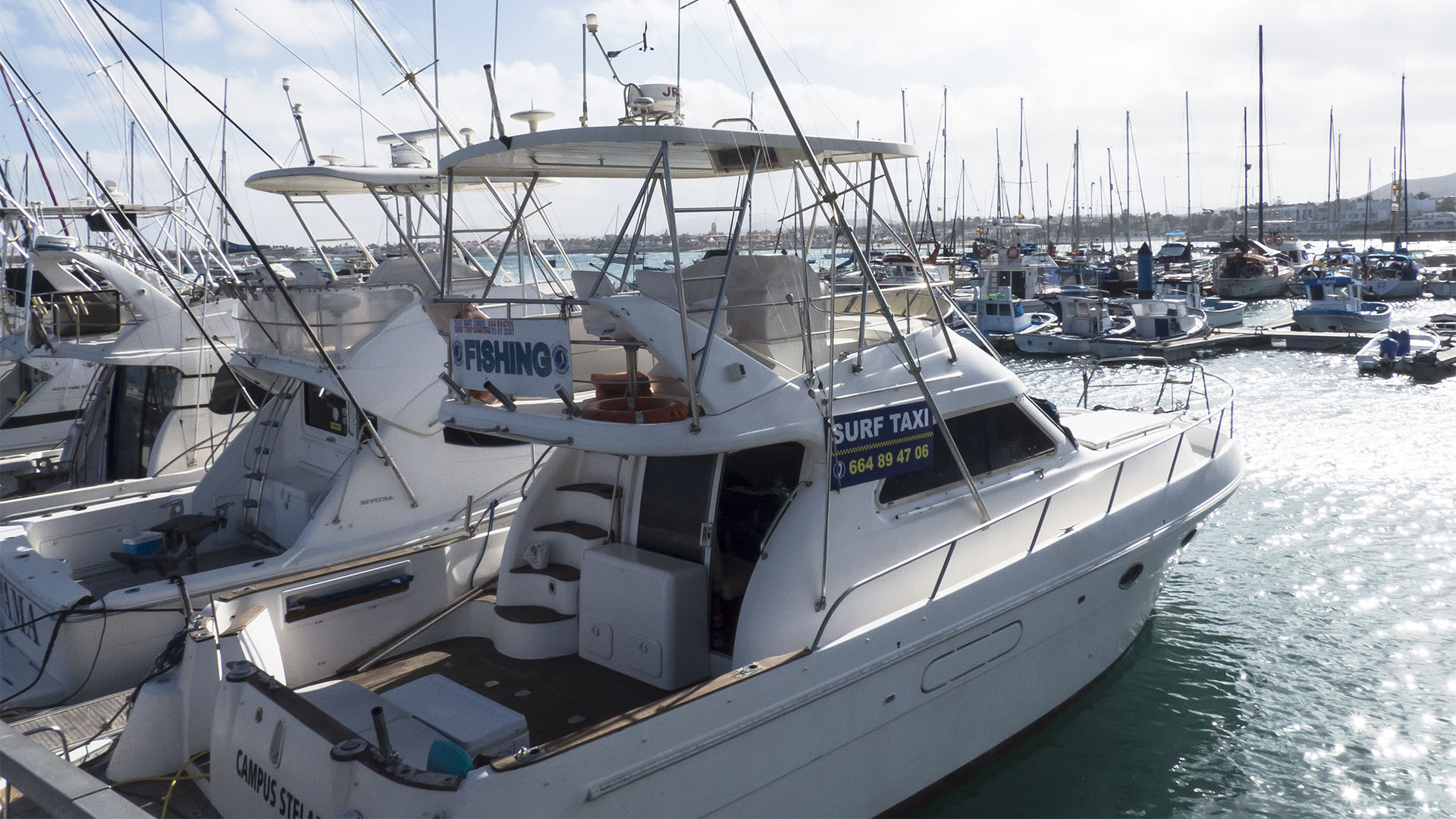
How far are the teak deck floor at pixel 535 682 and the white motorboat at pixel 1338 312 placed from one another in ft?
106

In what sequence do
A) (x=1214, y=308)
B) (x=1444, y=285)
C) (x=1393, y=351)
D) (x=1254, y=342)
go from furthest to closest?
(x=1444, y=285), (x=1214, y=308), (x=1254, y=342), (x=1393, y=351)

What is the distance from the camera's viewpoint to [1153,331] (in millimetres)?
29500

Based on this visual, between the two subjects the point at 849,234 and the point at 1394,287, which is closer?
the point at 849,234

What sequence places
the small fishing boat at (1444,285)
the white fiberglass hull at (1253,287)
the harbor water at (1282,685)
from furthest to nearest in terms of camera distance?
the white fiberglass hull at (1253,287) < the small fishing boat at (1444,285) < the harbor water at (1282,685)

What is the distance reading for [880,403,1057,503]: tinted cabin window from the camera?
20.3 feet

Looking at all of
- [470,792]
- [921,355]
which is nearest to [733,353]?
[921,355]

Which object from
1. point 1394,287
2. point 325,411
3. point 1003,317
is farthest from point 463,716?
point 1394,287

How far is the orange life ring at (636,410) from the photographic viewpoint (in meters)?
5.27

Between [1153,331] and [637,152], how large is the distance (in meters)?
27.4

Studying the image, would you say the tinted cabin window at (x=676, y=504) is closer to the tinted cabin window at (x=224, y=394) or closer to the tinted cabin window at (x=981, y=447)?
the tinted cabin window at (x=981, y=447)

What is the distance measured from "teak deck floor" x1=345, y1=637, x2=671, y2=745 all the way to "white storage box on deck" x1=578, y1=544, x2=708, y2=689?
126 millimetres

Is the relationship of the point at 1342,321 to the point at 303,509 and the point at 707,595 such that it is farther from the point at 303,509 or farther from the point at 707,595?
the point at 303,509

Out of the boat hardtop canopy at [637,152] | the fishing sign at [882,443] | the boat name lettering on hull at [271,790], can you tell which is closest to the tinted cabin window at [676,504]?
the fishing sign at [882,443]

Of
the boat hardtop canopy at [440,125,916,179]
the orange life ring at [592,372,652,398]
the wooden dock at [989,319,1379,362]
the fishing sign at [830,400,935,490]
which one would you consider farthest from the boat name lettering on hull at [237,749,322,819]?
the wooden dock at [989,319,1379,362]
